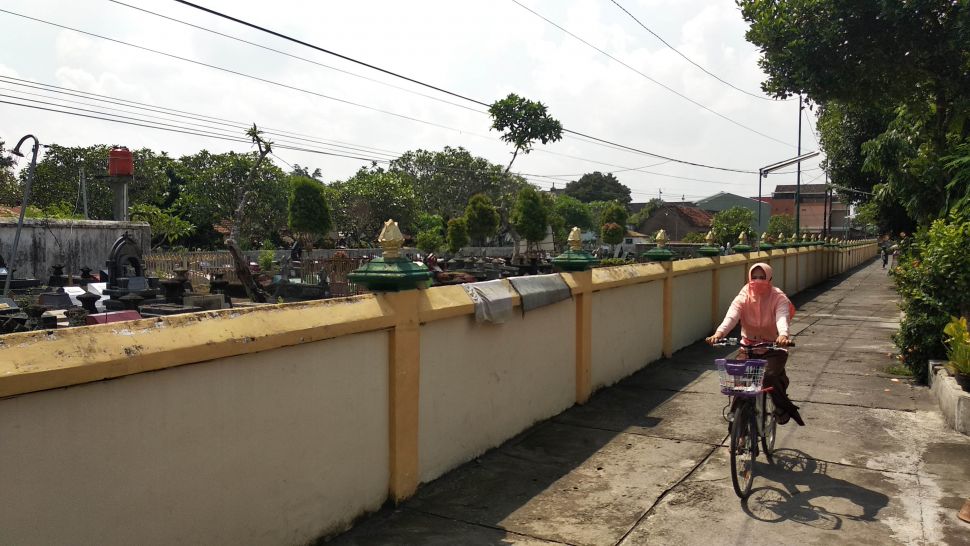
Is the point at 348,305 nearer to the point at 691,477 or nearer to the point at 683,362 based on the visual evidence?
the point at 691,477

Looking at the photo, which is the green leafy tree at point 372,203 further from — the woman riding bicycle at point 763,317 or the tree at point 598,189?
the tree at point 598,189

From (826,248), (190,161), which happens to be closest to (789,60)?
(826,248)

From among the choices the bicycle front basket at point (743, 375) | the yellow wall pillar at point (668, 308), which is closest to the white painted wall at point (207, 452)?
the bicycle front basket at point (743, 375)

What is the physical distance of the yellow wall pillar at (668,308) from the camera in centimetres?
1132

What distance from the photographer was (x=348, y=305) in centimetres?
486

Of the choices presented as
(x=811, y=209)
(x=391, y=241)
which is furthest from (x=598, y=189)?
(x=391, y=241)

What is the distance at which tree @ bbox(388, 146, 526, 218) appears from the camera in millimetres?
64938

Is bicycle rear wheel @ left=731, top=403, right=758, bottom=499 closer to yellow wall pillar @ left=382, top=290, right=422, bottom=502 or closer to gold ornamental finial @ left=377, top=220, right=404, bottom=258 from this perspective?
yellow wall pillar @ left=382, top=290, right=422, bottom=502

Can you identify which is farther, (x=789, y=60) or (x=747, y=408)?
(x=789, y=60)

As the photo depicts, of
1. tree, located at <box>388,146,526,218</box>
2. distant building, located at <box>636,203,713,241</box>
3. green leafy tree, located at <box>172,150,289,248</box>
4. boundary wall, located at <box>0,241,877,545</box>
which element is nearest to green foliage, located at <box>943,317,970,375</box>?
boundary wall, located at <box>0,241,877,545</box>

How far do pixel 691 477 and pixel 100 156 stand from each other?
2043 inches

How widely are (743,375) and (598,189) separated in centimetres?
12583

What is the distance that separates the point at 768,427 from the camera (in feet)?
20.4

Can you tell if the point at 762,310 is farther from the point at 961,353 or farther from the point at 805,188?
the point at 805,188
